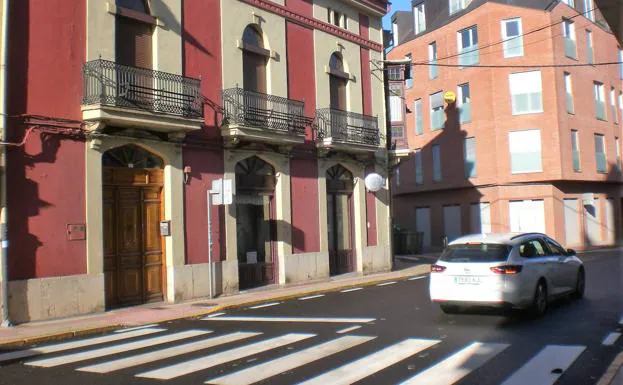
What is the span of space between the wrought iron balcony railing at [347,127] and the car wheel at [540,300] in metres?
10.3

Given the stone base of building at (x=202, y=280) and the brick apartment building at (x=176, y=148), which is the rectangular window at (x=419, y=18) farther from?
the stone base of building at (x=202, y=280)

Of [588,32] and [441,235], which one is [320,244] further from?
[588,32]

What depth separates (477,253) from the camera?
1020cm

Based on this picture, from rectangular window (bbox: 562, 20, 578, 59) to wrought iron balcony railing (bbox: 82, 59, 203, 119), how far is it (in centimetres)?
2646

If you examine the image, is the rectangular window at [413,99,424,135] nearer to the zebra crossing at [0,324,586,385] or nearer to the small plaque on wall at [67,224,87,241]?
the small plaque on wall at [67,224,87,241]

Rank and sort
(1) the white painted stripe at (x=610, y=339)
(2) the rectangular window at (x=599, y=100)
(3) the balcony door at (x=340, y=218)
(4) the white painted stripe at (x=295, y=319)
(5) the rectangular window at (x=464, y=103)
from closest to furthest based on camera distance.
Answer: (1) the white painted stripe at (x=610, y=339) → (4) the white painted stripe at (x=295, y=319) → (3) the balcony door at (x=340, y=218) → (5) the rectangular window at (x=464, y=103) → (2) the rectangular window at (x=599, y=100)

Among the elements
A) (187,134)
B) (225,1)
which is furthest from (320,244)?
(225,1)

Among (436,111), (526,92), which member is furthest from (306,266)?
(436,111)

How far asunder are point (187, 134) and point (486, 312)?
890cm

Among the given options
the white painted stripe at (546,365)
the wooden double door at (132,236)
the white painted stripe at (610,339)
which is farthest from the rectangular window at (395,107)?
the white painted stripe at (546,365)

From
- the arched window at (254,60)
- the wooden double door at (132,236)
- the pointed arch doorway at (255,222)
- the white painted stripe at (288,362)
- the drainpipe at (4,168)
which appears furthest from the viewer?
the arched window at (254,60)

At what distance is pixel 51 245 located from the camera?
40.0ft

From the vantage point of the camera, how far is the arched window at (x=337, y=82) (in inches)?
813

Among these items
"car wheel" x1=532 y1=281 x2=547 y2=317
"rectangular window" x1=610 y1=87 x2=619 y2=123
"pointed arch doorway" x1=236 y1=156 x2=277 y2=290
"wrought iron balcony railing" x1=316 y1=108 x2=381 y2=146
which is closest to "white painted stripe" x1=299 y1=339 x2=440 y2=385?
"car wheel" x1=532 y1=281 x2=547 y2=317
